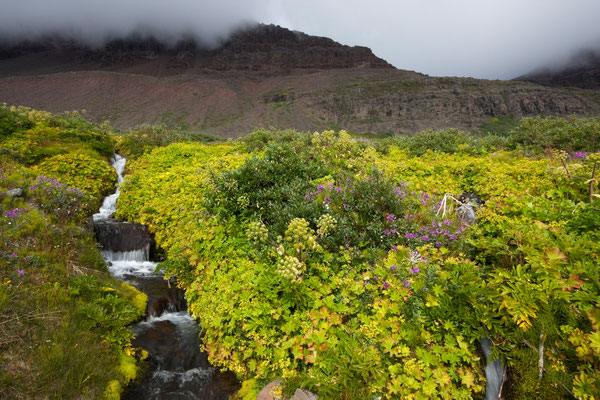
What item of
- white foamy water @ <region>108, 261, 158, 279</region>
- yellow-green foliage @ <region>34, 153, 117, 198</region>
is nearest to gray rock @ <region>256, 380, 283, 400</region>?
white foamy water @ <region>108, 261, 158, 279</region>

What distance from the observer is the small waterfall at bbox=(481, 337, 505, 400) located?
3027 mm

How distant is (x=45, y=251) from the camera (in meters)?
5.42

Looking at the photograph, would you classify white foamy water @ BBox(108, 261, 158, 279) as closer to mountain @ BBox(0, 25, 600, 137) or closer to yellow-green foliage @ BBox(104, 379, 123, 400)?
yellow-green foliage @ BBox(104, 379, 123, 400)

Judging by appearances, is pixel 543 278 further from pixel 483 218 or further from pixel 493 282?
pixel 483 218

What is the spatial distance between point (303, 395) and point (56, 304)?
4.18m

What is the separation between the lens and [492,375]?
314 cm

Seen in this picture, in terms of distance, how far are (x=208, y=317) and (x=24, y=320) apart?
2549 mm

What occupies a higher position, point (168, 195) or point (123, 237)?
point (168, 195)

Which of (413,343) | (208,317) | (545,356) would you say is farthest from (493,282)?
(208,317)

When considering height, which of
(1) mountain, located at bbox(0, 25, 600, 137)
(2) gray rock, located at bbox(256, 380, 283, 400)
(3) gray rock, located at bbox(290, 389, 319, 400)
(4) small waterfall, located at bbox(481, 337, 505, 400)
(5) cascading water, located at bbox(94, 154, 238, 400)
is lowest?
(5) cascading water, located at bbox(94, 154, 238, 400)

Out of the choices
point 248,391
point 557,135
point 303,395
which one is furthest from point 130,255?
point 557,135

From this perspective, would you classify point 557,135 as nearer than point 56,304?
No

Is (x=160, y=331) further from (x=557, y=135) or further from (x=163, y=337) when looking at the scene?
(x=557, y=135)

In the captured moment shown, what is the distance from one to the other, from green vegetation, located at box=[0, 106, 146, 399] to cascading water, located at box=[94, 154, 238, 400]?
1.33ft
